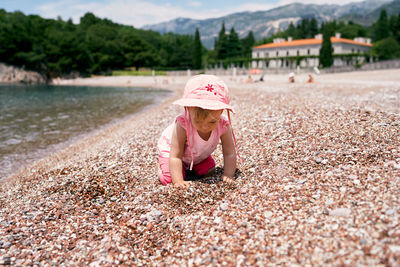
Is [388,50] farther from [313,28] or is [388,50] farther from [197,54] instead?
[197,54]

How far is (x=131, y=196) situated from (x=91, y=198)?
1.82 ft

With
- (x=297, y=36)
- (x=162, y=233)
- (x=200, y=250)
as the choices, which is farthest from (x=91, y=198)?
(x=297, y=36)

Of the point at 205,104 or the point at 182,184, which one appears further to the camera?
the point at 182,184

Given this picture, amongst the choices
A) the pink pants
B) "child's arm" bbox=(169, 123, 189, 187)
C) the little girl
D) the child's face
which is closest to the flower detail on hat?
the little girl

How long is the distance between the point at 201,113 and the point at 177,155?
0.73 meters

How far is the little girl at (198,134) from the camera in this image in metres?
3.27

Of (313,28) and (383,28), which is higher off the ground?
(313,28)

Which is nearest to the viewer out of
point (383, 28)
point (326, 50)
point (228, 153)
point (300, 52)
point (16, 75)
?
point (228, 153)

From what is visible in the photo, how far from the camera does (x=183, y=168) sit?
13.3 feet

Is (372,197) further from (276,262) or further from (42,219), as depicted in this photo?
(42,219)

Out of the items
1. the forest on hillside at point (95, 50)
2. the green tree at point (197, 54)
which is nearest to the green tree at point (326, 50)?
the forest on hillside at point (95, 50)

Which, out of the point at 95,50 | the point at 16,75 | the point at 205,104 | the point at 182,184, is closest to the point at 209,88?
the point at 205,104

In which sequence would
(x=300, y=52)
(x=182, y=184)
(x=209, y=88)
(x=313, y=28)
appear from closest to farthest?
(x=209, y=88) < (x=182, y=184) < (x=300, y=52) < (x=313, y=28)

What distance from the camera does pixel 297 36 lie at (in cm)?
10725
